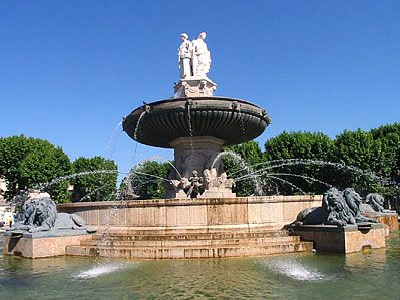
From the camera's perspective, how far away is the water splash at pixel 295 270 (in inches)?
265

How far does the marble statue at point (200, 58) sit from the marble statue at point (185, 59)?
0.57 ft

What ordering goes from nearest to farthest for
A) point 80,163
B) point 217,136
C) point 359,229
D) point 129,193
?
point 359,229
point 217,136
point 129,193
point 80,163

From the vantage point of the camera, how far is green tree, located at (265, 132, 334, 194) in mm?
31578

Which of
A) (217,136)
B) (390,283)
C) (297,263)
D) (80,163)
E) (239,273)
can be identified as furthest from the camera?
(80,163)

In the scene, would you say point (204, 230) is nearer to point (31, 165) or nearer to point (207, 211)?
point (207, 211)

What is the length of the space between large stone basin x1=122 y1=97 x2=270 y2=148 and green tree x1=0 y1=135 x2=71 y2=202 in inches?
823

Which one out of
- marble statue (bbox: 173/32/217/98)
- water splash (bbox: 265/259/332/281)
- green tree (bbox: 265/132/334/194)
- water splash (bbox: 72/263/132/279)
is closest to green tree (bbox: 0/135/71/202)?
green tree (bbox: 265/132/334/194)

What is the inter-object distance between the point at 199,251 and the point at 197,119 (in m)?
6.27

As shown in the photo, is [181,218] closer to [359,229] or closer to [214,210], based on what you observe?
[214,210]

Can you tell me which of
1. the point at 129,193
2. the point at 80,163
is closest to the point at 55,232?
the point at 129,193

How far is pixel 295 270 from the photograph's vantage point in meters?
7.34

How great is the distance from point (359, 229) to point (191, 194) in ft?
21.4

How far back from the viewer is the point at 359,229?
32.4ft

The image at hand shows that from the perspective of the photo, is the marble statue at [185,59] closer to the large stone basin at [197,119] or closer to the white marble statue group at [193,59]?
the white marble statue group at [193,59]
